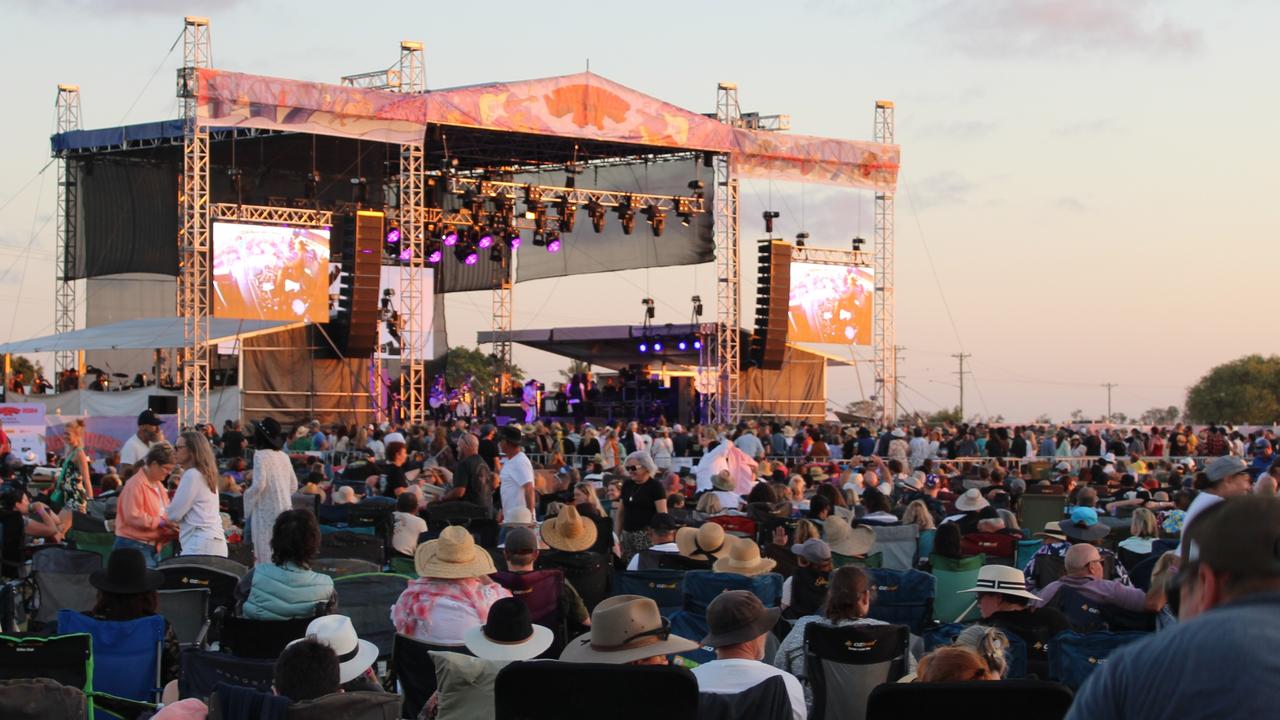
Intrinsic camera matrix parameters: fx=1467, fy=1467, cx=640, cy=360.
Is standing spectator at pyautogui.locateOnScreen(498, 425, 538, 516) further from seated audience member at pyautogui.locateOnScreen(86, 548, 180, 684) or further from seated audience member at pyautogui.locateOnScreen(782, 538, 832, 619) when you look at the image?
seated audience member at pyautogui.locateOnScreen(86, 548, 180, 684)

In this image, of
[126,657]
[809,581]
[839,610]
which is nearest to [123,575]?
[126,657]

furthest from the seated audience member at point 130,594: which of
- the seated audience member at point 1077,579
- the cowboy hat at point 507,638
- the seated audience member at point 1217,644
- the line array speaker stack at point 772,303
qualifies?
the line array speaker stack at point 772,303

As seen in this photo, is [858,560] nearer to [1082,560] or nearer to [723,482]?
[1082,560]

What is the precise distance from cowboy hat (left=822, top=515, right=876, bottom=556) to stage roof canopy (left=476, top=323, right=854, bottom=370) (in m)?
26.9

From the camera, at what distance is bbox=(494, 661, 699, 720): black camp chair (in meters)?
3.35

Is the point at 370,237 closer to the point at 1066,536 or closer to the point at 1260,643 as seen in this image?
the point at 1066,536

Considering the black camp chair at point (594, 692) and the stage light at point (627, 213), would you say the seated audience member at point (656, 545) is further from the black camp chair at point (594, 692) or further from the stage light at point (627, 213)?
the stage light at point (627, 213)

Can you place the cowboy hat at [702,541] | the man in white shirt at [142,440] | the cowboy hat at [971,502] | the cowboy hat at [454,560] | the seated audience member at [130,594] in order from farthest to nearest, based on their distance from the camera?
the cowboy hat at [971,502], the man in white shirt at [142,440], the cowboy hat at [702,541], the cowboy hat at [454,560], the seated audience member at [130,594]

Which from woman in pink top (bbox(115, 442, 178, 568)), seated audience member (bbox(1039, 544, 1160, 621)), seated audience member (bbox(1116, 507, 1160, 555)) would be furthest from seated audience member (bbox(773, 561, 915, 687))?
seated audience member (bbox(1116, 507, 1160, 555))

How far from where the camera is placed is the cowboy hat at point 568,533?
26.2 feet

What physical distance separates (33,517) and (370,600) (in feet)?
14.6

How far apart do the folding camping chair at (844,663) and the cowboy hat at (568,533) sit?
2.96 m

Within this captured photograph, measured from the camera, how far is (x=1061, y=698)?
3.09 metres

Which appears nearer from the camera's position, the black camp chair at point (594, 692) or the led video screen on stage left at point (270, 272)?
the black camp chair at point (594, 692)
